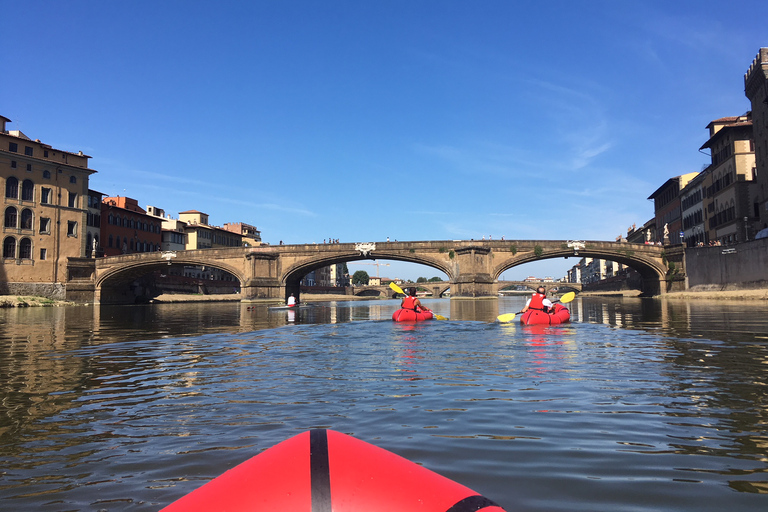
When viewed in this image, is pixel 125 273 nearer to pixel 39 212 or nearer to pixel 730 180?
pixel 39 212

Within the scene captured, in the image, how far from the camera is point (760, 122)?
1676 inches

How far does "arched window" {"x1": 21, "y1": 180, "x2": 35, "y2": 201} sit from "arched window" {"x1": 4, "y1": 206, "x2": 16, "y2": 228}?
4.92 ft

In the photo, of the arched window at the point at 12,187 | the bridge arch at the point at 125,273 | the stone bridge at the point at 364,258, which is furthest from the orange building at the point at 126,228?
the arched window at the point at 12,187

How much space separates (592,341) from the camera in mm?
13398

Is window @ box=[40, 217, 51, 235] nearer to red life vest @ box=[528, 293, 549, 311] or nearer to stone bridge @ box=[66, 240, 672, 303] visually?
stone bridge @ box=[66, 240, 672, 303]

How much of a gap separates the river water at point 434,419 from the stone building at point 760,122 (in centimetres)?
4008

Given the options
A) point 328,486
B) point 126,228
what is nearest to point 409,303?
point 328,486

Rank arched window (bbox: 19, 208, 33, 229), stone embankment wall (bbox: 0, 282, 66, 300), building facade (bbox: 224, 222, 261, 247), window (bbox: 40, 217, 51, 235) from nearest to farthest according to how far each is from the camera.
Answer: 1. stone embankment wall (bbox: 0, 282, 66, 300)
2. arched window (bbox: 19, 208, 33, 229)
3. window (bbox: 40, 217, 51, 235)
4. building facade (bbox: 224, 222, 261, 247)

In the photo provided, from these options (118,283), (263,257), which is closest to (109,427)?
(263,257)

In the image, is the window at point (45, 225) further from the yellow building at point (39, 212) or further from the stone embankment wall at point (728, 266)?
the stone embankment wall at point (728, 266)

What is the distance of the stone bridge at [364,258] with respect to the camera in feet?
186

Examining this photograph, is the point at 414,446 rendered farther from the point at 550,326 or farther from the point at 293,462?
the point at 550,326

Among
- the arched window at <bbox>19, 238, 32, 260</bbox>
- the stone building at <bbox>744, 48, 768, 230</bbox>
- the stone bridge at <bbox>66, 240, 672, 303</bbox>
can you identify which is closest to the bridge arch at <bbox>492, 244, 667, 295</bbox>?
the stone bridge at <bbox>66, 240, 672, 303</bbox>

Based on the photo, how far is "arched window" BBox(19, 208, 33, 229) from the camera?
52031 mm
